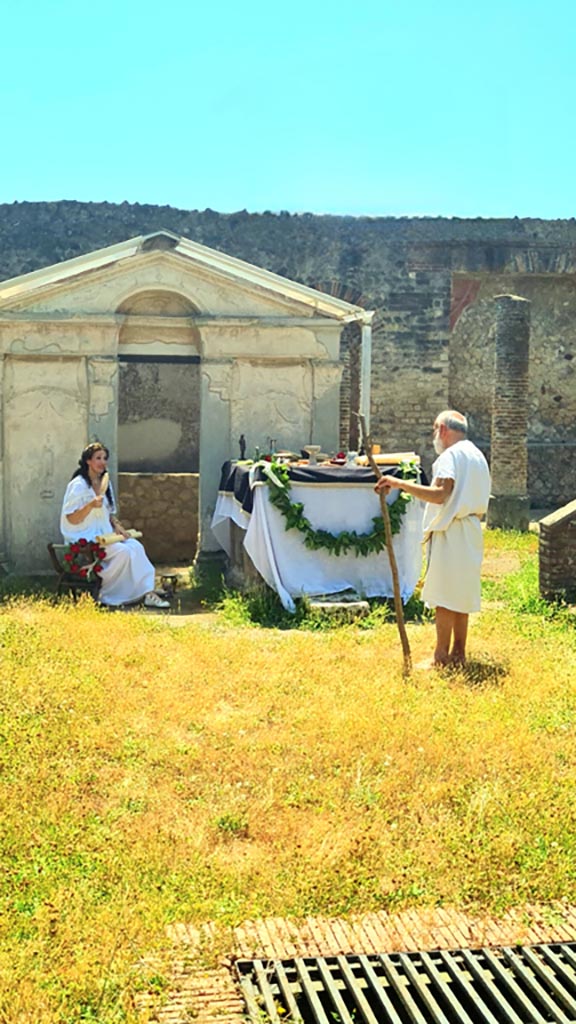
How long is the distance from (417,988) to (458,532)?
3926 mm

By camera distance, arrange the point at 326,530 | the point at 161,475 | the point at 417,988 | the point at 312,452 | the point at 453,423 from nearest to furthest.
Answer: the point at 417,988
the point at 453,423
the point at 326,530
the point at 312,452
the point at 161,475

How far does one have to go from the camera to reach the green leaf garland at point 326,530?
9188 mm

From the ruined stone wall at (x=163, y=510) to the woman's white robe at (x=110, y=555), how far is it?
11.8 ft

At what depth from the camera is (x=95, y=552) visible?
31.2 feet

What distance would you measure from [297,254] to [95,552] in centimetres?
1070

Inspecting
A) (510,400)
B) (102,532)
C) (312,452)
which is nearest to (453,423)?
(312,452)

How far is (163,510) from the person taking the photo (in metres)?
13.4

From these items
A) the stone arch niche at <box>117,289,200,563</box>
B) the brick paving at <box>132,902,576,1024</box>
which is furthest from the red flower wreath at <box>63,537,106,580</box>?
the brick paving at <box>132,902,576,1024</box>

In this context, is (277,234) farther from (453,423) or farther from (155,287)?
(453,423)

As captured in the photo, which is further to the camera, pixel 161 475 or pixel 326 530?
pixel 161 475

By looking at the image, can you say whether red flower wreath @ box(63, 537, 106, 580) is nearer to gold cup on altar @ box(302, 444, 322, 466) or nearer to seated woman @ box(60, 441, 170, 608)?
seated woman @ box(60, 441, 170, 608)

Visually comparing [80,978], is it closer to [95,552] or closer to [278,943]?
[278,943]

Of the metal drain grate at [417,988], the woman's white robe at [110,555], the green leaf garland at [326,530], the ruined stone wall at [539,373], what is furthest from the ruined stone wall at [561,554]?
the ruined stone wall at [539,373]

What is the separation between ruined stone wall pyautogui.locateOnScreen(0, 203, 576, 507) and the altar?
940 centimetres
